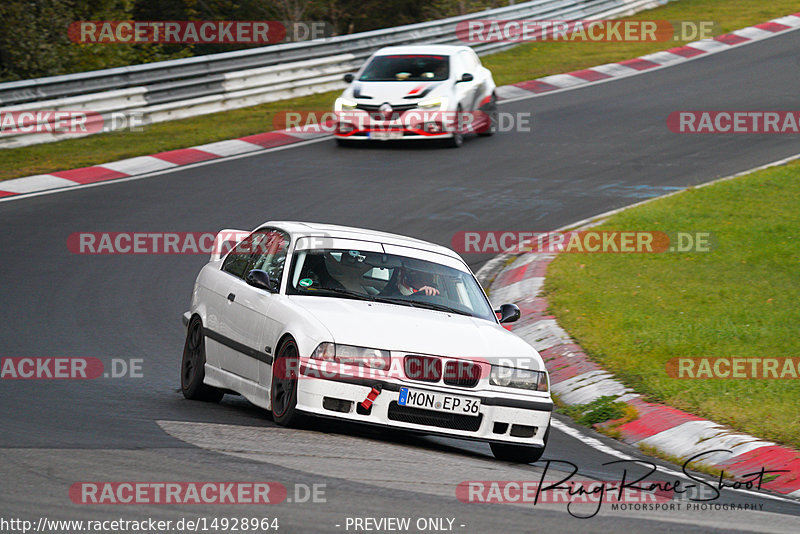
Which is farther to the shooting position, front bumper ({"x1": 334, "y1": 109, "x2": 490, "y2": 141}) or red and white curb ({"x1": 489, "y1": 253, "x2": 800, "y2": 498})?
front bumper ({"x1": 334, "y1": 109, "x2": 490, "y2": 141})

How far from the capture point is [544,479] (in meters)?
6.86

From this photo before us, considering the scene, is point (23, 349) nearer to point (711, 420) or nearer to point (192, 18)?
point (711, 420)

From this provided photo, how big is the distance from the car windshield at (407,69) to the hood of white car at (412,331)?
1350 cm

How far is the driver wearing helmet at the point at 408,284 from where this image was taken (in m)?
8.36

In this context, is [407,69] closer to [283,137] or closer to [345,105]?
[345,105]

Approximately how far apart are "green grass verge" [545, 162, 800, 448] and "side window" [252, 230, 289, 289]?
9.69 ft

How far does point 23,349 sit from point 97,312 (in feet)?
5.06

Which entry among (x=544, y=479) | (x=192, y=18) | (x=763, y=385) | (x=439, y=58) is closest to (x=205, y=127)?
(x=439, y=58)

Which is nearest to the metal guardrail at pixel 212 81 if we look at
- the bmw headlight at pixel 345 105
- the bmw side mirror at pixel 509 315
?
the bmw headlight at pixel 345 105

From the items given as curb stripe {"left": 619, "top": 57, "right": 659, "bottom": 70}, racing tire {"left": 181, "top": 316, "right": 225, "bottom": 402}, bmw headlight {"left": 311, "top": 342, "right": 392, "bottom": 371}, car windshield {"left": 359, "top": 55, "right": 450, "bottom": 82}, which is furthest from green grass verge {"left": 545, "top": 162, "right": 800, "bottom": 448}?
curb stripe {"left": 619, "top": 57, "right": 659, "bottom": 70}

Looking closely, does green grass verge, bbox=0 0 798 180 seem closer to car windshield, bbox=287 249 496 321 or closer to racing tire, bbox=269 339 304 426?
car windshield, bbox=287 249 496 321

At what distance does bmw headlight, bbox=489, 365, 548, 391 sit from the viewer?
24.7 ft

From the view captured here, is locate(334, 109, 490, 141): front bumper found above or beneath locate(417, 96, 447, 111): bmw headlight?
beneath

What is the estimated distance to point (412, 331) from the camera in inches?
296
